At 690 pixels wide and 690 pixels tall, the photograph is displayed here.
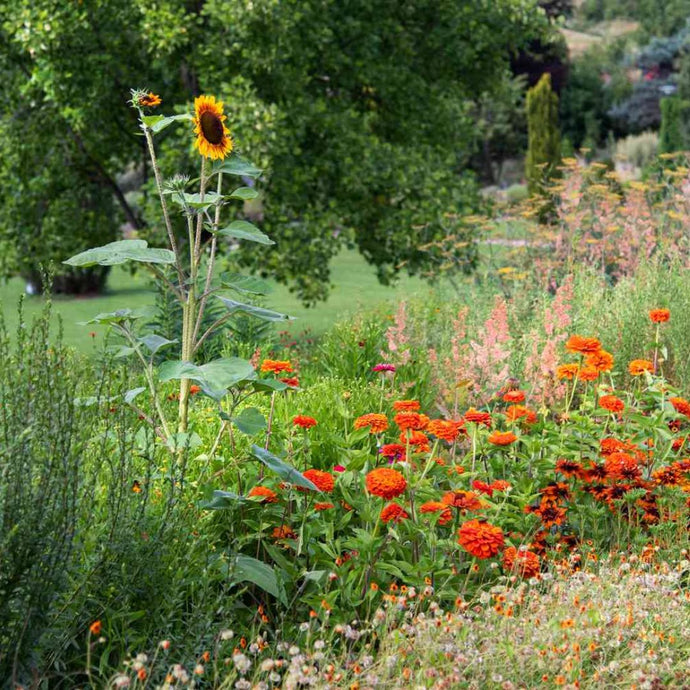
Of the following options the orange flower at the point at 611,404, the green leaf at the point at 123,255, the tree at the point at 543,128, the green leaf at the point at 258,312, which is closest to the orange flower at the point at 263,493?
the green leaf at the point at 258,312

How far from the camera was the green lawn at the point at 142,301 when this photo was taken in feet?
34.6

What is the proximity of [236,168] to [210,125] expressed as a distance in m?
0.18

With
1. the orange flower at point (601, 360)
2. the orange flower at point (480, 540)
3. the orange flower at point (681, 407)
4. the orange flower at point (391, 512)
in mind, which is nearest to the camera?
the orange flower at point (480, 540)

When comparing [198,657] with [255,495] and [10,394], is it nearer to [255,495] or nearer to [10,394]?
[255,495]

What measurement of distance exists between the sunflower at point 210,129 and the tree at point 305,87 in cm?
485

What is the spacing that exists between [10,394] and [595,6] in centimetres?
6279

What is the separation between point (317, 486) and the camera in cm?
300

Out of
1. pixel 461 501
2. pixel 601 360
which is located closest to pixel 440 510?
pixel 461 501

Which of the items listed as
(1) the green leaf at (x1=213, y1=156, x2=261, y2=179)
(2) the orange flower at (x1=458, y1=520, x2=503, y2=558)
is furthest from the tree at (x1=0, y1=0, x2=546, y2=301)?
(2) the orange flower at (x1=458, y1=520, x2=503, y2=558)

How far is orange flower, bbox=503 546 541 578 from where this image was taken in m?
3.03

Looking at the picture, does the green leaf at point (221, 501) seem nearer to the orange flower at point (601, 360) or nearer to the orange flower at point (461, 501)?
the orange flower at point (461, 501)

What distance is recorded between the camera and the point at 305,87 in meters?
9.78

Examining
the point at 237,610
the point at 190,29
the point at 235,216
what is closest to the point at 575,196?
the point at 235,216

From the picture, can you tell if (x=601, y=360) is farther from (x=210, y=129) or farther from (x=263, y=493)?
(x=210, y=129)
